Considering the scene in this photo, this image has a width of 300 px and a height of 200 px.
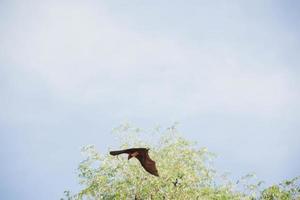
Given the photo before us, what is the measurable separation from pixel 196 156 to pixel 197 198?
398 cm

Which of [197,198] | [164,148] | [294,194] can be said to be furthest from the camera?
[164,148]

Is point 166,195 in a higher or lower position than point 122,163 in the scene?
lower

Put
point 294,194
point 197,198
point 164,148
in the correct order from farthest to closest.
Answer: point 164,148 < point 294,194 < point 197,198

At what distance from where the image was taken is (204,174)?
29.0m

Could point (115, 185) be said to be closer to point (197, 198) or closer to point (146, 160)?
point (197, 198)

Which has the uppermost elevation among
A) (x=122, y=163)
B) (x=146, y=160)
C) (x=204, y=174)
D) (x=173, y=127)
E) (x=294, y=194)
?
(x=173, y=127)

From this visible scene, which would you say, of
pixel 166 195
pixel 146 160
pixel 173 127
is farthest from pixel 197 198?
pixel 146 160

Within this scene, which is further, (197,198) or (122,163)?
(122,163)

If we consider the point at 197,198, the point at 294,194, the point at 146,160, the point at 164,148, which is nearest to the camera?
the point at 146,160

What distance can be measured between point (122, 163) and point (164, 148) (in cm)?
344

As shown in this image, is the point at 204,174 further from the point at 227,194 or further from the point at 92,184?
the point at 92,184

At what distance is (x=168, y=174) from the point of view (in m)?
27.4

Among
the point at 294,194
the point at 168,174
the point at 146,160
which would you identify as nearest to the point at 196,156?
the point at 168,174

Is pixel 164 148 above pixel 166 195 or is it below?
above
